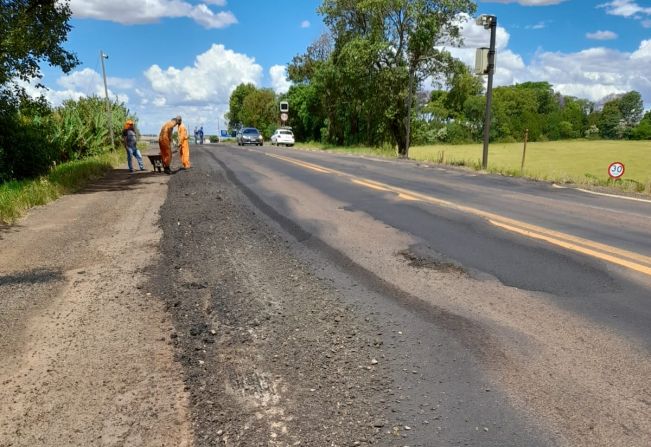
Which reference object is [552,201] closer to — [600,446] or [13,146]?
[600,446]

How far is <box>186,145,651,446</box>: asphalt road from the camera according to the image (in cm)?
273

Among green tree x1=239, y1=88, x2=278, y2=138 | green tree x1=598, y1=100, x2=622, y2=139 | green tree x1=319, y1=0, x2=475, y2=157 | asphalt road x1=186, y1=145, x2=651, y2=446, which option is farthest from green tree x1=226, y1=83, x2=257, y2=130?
asphalt road x1=186, y1=145, x2=651, y2=446

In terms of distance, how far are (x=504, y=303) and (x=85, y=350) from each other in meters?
3.32

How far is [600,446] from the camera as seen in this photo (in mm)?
2451

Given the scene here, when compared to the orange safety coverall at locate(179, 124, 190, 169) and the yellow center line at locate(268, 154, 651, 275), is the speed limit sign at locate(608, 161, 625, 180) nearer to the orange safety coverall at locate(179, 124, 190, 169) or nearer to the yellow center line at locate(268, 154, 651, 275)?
the yellow center line at locate(268, 154, 651, 275)

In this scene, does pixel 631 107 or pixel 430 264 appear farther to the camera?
pixel 631 107

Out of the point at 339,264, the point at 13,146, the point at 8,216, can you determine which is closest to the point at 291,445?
the point at 339,264

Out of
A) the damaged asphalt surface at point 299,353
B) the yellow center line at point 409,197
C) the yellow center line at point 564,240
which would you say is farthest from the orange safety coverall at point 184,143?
the damaged asphalt surface at point 299,353

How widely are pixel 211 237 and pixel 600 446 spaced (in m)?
5.33

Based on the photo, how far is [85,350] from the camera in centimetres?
352

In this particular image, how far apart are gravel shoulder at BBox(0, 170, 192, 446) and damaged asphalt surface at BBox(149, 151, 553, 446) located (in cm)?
18

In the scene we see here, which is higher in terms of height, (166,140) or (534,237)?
(166,140)

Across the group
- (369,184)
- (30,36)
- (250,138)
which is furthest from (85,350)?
(250,138)

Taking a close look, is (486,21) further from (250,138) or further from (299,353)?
(250,138)
